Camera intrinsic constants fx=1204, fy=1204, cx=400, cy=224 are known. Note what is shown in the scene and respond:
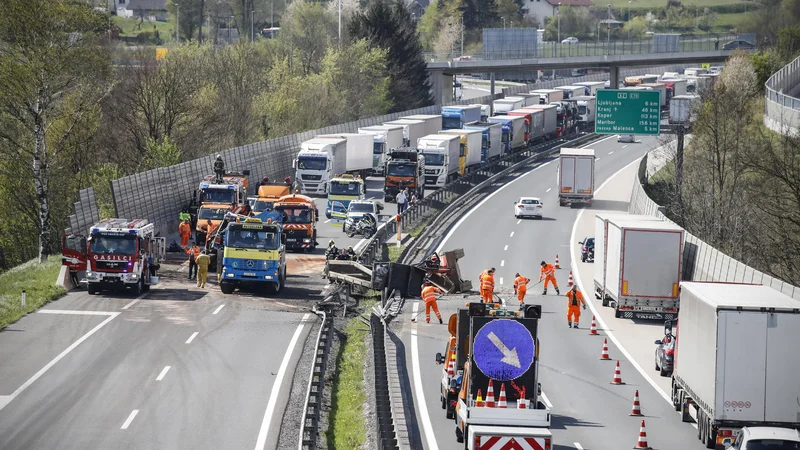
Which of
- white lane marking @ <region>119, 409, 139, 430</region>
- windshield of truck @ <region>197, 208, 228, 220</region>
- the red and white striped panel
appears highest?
the red and white striped panel

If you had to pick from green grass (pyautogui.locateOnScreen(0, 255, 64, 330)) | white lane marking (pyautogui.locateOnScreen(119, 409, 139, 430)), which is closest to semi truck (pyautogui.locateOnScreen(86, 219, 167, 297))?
green grass (pyautogui.locateOnScreen(0, 255, 64, 330))

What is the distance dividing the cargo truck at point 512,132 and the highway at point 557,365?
27.1 m

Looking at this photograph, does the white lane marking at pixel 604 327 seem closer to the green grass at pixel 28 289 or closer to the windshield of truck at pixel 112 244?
the windshield of truck at pixel 112 244

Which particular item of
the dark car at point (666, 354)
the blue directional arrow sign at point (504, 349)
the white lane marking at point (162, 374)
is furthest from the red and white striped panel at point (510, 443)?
the white lane marking at point (162, 374)

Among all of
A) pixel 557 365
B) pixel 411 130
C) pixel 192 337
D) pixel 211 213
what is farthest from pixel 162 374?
pixel 411 130

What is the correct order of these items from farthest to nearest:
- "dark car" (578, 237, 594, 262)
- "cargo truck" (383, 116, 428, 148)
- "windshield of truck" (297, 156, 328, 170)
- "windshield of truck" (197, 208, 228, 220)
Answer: "cargo truck" (383, 116, 428, 148) < "windshield of truck" (297, 156, 328, 170) < "dark car" (578, 237, 594, 262) < "windshield of truck" (197, 208, 228, 220)

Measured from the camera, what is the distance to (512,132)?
92188mm

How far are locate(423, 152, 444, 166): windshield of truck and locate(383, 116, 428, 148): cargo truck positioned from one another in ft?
38.5

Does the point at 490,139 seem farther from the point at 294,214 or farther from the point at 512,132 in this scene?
the point at 294,214

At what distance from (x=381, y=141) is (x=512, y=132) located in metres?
14.9

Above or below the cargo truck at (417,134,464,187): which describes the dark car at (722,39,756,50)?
above

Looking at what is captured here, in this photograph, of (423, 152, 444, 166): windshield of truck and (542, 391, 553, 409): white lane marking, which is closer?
(542, 391, 553, 409): white lane marking

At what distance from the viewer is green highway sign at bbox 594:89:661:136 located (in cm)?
6394

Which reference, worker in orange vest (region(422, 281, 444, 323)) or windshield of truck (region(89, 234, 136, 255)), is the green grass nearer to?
windshield of truck (region(89, 234, 136, 255))
